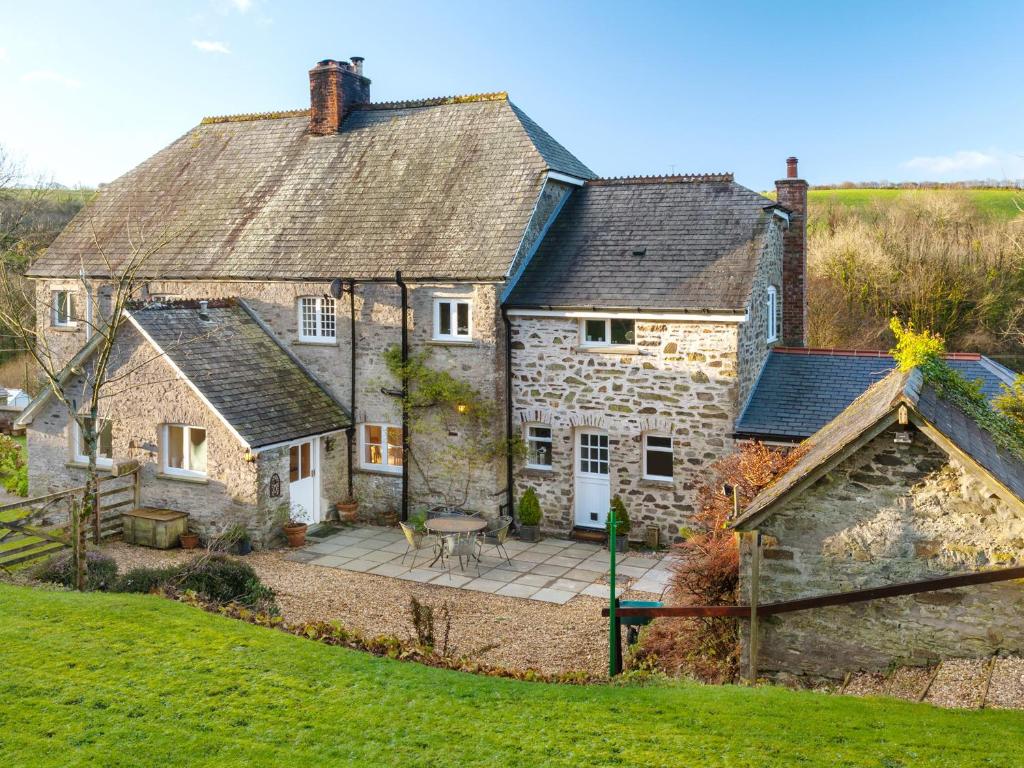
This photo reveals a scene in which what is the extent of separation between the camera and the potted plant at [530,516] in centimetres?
2045

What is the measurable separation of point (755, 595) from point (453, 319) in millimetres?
11580

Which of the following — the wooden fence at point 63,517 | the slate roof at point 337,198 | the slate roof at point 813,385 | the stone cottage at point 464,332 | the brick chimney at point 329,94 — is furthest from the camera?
the brick chimney at point 329,94

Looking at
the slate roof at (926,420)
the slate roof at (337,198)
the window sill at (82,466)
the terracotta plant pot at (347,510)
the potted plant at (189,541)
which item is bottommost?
the potted plant at (189,541)

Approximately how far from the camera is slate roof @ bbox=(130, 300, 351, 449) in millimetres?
19438

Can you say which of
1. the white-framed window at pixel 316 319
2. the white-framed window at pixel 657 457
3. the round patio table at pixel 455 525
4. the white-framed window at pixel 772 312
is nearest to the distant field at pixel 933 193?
the white-framed window at pixel 772 312

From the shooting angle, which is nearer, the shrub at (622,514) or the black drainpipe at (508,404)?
the shrub at (622,514)

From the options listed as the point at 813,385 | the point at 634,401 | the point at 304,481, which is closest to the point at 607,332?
the point at 634,401

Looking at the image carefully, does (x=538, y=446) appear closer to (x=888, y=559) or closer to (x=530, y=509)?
(x=530, y=509)

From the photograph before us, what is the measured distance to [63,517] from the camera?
71.1 feet

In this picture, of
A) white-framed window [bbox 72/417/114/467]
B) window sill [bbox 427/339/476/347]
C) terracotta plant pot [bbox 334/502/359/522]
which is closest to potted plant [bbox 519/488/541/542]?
window sill [bbox 427/339/476/347]

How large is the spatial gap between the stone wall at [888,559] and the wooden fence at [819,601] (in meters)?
0.19

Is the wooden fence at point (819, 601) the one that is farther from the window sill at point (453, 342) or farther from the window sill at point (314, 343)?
the window sill at point (314, 343)

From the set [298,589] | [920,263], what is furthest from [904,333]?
[920,263]

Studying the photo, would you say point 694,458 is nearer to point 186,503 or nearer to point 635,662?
point 635,662
